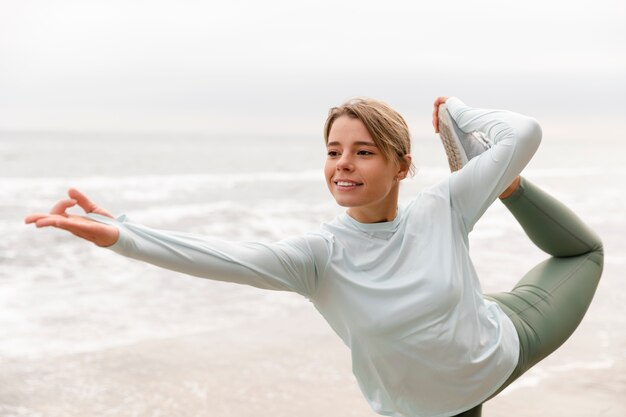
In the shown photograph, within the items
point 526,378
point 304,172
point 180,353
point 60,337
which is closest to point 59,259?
point 60,337

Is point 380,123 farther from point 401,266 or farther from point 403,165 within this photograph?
point 401,266

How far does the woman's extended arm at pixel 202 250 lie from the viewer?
1.74 metres

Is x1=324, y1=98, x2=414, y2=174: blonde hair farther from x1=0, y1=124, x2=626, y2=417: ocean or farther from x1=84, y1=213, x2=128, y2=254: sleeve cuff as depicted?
x1=0, y1=124, x2=626, y2=417: ocean

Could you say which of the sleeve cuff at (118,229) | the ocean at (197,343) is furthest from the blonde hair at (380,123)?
the ocean at (197,343)

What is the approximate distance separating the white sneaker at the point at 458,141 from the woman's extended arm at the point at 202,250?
0.62 meters

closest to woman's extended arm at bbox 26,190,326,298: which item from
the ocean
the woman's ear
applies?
the woman's ear

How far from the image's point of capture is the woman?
2.18 m

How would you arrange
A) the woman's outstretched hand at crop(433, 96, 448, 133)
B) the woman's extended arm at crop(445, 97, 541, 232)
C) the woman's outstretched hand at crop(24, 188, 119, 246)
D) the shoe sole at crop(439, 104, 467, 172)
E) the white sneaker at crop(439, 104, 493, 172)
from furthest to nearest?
1. the woman's outstretched hand at crop(433, 96, 448, 133)
2. the shoe sole at crop(439, 104, 467, 172)
3. the white sneaker at crop(439, 104, 493, 172)
4. the woman's extended arm at crop(445, 97, 541, 232)
5. the woman's outstretched hand at crop(24, 188, 119, 246)

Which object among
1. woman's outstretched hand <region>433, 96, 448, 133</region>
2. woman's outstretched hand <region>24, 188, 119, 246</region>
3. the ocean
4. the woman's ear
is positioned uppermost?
woman's outstretched hand <region>433, 96, 448, 133</region>

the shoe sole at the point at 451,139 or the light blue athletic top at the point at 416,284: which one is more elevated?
the shoe sole at the point at 451,139

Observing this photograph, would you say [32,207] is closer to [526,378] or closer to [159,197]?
[159,197]

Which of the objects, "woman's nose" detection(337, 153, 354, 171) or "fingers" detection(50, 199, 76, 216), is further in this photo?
"woman's nose" detection(337, 153, 354, 171)

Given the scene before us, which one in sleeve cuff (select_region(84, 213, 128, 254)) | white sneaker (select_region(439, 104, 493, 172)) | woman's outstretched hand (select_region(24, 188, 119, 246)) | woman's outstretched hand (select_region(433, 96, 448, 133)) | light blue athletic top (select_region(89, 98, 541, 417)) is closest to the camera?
woman's outstretched hand (select_region(24, 188, 119, 246))

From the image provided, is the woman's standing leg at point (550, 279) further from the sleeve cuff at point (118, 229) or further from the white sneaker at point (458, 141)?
the sleeve cuff at point (118, 229)
